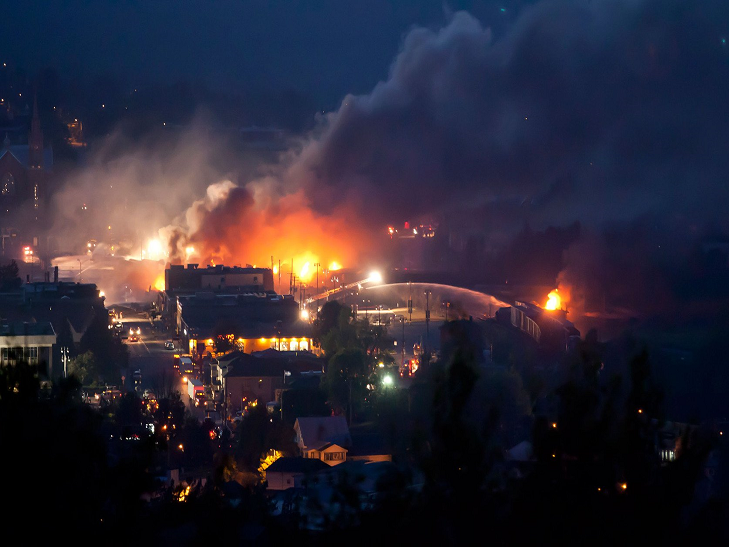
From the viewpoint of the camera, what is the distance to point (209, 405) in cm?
1263

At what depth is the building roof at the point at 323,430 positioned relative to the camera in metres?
10.0

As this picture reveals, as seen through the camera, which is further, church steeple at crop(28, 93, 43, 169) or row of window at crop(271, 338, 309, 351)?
church steeple at crop(28, 93, 43, 169)

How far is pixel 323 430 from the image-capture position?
1034cm

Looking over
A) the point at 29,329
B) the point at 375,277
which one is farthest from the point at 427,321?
the point at 29,329

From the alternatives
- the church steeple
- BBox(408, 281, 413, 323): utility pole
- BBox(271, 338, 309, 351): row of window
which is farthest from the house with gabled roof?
the church steeple

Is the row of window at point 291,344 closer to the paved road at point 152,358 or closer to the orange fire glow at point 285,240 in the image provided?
the paved road at point 152,358

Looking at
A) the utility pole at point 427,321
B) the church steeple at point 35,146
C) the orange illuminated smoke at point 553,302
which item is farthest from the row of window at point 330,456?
the church steeple at point 35,146

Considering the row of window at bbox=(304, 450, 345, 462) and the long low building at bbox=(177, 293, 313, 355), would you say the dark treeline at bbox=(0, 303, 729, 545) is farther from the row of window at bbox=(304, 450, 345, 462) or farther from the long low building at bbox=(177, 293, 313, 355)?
the long low building at bbox=(177, 293, 313, 355)

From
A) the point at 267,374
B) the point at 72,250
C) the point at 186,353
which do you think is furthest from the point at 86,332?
the point at 72,250

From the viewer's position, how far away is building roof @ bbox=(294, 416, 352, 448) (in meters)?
10.0

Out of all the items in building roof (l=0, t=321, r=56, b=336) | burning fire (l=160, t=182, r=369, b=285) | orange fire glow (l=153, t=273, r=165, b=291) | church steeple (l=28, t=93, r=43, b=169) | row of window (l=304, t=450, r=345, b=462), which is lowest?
row of window (l=304, t=450, r=345, b=462)

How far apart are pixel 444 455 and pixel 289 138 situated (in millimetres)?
38089

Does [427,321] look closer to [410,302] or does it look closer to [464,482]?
[410,302]

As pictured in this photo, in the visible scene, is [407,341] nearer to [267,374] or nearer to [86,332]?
[267,374]
